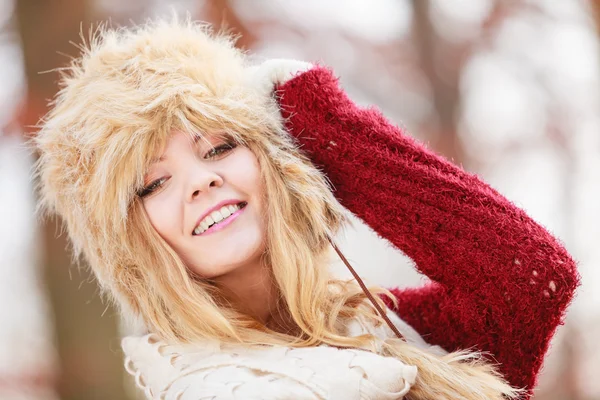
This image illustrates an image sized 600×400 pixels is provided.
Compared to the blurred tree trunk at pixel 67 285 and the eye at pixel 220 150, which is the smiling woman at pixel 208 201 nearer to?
the eye at pixel 220 150

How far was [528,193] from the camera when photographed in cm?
464

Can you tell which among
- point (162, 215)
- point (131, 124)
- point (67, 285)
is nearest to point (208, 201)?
point (162, 215)

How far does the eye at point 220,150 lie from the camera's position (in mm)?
1560

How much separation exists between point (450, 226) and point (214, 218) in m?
0.64

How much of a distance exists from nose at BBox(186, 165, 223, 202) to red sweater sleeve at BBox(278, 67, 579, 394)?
1.00 ft

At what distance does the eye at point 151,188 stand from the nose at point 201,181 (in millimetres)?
94

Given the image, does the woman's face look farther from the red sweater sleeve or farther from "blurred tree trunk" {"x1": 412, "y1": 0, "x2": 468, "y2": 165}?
"blurred tree trunk" {"x1": 412, "y1": 0, "x2": 468, "y2": 165}

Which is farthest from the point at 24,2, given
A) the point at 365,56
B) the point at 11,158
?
the point at 365,56

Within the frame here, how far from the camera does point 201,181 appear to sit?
1.49 m

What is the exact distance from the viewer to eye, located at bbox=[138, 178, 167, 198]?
5.08ft

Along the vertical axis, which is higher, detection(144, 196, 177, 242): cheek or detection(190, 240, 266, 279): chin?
detection(144, 196, 177, 242): cheek

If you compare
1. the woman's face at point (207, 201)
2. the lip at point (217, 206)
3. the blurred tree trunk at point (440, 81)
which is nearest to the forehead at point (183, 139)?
the woman's face at point (207, 201)

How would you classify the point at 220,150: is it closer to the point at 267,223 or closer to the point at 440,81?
the point at 267,223

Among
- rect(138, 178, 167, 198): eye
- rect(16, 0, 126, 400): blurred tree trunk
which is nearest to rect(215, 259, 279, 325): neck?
rect(138, 178, 167, 198): eye
